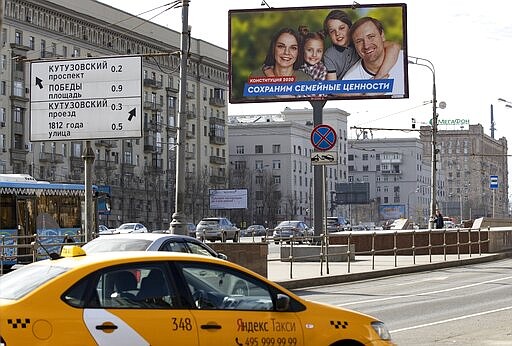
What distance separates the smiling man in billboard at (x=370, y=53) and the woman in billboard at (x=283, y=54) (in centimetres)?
220

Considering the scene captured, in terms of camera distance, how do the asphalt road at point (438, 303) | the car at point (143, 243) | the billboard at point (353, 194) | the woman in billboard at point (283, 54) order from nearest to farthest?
the asphalt road at point (438, 303)
the car at point (143, 243)
the woman in billboard at point (283, 54)
the billboard at point (353, 194)

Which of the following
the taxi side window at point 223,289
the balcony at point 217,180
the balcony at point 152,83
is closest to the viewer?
the taxi side window at point 223,289

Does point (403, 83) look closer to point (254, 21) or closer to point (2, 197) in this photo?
point (254, 21)

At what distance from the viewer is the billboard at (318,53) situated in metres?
37.6

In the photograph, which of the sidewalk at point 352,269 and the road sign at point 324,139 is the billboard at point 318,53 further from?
the road sign at point 324,139

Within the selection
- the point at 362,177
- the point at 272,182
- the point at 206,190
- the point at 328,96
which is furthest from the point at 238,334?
the point at 362,177

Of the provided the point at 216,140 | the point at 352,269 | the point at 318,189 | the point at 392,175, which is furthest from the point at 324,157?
the point at 392,175

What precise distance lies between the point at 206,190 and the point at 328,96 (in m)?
67.6

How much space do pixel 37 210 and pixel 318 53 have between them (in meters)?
12.6

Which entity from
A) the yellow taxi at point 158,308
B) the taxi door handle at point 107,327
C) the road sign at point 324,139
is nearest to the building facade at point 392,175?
the road sign at point 324,139

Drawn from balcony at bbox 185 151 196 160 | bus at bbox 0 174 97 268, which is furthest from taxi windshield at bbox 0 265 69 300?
balcony at bbox 185 151 196 160

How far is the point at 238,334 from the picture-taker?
8.09m

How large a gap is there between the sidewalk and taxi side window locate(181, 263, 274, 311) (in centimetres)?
1446

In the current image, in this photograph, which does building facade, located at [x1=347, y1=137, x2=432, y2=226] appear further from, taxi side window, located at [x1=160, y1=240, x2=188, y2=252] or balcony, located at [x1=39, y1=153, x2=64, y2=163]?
taxi side window, located at [x1=160, y1=240, x2=188, y2=252]
